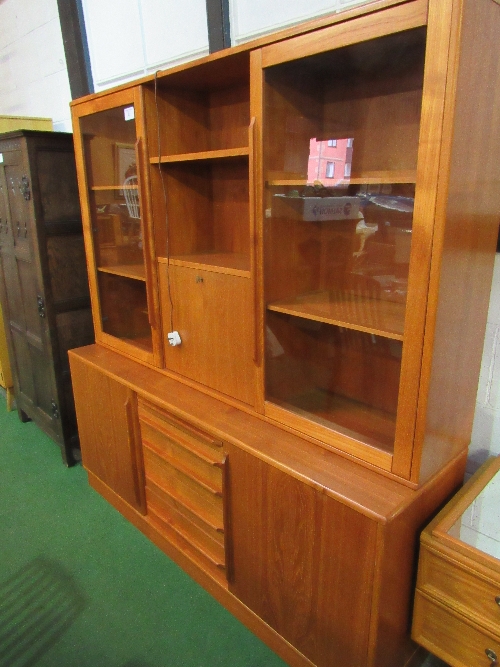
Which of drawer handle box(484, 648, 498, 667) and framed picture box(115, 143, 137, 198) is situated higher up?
framed picture box(115, 143, 137, 198)

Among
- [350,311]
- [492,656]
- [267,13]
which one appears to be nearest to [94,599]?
[492,656]

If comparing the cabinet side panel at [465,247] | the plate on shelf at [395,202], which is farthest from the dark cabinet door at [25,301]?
the cabinet side panel at [465,247]

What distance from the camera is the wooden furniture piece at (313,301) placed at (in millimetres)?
1062

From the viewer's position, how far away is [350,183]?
1.29 meters

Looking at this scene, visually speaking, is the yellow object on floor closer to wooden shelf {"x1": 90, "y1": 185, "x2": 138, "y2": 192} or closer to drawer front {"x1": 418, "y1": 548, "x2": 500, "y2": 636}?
wooden shelf {"x1": 90, "y1": 185, "x2": 138, "y2": 192}

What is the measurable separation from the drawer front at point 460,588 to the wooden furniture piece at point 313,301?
55 mm

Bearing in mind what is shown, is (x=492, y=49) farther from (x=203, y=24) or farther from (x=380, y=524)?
(x=203, y=24)

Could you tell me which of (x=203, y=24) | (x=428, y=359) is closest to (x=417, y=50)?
(x=428, y=359)

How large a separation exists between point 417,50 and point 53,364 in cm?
224

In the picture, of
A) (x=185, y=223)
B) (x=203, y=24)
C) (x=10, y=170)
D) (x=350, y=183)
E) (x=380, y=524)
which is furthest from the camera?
(x=10, y=170)

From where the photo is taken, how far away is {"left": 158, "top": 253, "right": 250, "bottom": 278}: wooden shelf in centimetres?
154

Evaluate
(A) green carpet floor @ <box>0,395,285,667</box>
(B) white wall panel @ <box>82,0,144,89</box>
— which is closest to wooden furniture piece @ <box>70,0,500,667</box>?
(A) green carpet floor @ <box>0,395,285,667</box>

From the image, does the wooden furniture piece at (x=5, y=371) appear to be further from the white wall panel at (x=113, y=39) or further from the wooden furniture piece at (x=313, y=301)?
the white wall panel at (x=113, y=39)

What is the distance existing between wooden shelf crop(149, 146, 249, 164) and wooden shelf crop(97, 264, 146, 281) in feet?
1.47
